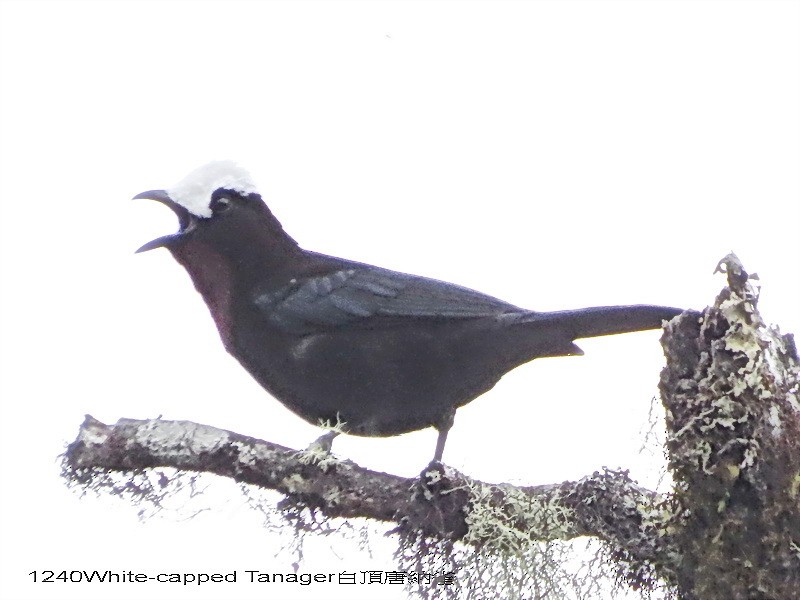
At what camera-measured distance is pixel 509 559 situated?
6.76 feet

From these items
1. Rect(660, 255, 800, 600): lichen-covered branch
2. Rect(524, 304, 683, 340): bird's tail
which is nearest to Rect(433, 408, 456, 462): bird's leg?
Rect(524, 304, 683, 340): bird's tail

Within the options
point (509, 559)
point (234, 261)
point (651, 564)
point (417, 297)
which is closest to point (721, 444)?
point (651, 564)

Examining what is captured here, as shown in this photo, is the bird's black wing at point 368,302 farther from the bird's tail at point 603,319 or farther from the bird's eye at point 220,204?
the bird's eye at point 220,204

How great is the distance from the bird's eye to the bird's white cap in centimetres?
A: 1

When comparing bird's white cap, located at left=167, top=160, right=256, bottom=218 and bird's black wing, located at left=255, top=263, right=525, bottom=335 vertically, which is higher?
bird's white cap, located at left=167, top=160, right=256, bottom=218

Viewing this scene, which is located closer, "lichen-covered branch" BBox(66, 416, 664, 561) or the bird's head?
"lichen-covered branch" BBox(66, 416, 664, 561)

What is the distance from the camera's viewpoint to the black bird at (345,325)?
221cm

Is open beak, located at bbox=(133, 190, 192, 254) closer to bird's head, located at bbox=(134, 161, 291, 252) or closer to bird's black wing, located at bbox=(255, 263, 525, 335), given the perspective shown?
bird's head, located at bbox=(134, 161, 291, 252)

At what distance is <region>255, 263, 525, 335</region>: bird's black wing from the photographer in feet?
7.38

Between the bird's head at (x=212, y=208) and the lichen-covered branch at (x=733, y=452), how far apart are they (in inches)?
41.0

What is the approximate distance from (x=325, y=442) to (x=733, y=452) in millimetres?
830

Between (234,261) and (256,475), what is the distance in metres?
0.55

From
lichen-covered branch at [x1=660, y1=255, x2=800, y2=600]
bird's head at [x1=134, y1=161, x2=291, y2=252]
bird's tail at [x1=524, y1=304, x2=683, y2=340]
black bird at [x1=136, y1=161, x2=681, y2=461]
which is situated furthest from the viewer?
bird's head at [x1=134, y1=161, x2=291, y2=252]

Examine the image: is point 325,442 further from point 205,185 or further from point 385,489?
point 205,185
